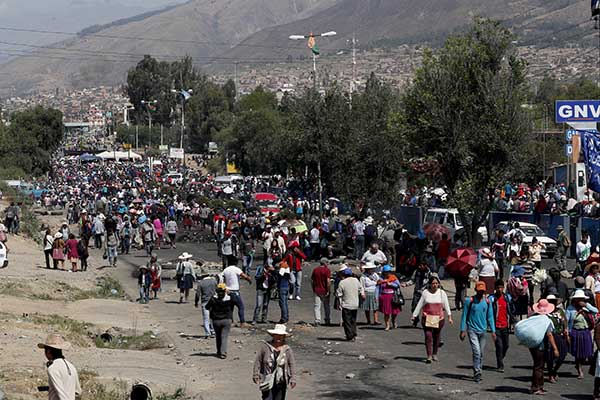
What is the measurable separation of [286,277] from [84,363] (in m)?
5.62

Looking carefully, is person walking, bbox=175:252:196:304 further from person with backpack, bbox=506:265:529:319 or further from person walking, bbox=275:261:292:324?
person with backpack, bbox=506:265:529:319

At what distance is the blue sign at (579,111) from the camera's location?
3959 centimetres

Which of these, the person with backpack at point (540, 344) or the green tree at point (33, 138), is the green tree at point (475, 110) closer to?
the person with backpack at point (540, 344)

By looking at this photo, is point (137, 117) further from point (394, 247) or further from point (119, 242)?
point (394, 247)

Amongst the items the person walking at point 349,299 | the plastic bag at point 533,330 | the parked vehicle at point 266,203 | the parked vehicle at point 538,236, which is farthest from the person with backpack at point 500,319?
the parked vehicle at point 266,203

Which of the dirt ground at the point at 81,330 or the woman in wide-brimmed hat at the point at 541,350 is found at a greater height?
the woman in wide-brimmed hat at the point at 541,350

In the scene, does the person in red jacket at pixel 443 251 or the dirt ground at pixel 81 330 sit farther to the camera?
the person in red jacket at pixel 443 251

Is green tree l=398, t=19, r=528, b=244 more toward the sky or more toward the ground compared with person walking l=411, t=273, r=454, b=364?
more toward the sky

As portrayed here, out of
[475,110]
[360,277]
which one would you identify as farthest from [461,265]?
[475,110]

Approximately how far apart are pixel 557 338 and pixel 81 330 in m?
10.5

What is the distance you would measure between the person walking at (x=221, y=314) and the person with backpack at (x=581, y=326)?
559cm

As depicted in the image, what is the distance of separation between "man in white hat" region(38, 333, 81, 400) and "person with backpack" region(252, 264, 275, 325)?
12.4 m

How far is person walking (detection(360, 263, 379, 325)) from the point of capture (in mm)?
22797

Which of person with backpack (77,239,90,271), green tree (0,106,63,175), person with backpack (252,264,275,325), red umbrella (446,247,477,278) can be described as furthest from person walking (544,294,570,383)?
green tree (0,106,63,175)
